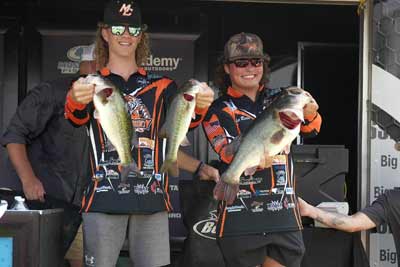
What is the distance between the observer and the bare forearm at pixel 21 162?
14.2 ft

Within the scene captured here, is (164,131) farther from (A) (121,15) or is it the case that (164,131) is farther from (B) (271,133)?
(A) (121,15)

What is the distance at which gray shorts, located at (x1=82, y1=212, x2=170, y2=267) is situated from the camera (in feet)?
11.1

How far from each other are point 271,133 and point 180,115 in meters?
0.43

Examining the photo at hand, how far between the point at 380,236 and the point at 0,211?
2488 mm

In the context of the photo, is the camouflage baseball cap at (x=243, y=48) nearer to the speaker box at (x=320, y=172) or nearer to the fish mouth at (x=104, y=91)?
the fish mouth at (x=104, y=91)

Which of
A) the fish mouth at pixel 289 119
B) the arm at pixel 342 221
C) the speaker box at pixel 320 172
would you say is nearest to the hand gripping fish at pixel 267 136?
the fish mouth at pixel 289 119

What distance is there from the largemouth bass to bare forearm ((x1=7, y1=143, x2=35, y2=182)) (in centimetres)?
144

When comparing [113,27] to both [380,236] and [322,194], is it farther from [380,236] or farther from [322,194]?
[380,236]

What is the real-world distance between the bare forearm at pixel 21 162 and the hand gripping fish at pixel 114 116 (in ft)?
4.07

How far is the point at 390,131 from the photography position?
4.78 m

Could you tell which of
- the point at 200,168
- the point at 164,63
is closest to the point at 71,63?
the point at 164,63

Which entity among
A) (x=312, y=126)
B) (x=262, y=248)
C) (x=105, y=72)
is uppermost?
(x=105, y=72)

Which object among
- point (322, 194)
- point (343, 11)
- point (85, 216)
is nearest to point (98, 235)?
point (85, 216)

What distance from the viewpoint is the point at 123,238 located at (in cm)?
344
